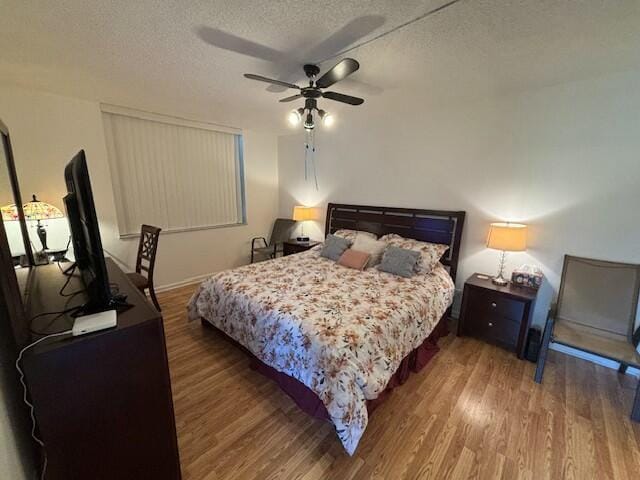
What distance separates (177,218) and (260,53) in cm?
273

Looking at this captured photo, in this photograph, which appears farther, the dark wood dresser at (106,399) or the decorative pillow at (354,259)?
the decorative pillow at (354,259)

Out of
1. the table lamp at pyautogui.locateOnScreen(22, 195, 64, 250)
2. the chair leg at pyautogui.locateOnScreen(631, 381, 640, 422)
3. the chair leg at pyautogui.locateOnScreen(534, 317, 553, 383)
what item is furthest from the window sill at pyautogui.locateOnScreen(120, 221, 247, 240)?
the chair leg at pyautogui.locateOnScreen(631, 381, 640, 422)

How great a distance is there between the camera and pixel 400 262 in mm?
2697

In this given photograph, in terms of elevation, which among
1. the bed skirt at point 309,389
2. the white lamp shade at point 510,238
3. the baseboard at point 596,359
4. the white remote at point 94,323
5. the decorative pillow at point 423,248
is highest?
the white lamp shade at point 510,238

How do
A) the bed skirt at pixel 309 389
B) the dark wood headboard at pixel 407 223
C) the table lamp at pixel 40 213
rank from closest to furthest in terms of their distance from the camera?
1. the bed skirt at pixel 309 389
2. the table lamp at pixel 40 213
3. the dark wood headboard at pixel 407 223

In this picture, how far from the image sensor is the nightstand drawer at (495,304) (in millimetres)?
2361

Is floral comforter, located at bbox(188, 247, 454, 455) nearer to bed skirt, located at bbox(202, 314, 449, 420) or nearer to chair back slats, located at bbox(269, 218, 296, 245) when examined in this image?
bed skirt, located at bbox(202, 314, 449, 420)

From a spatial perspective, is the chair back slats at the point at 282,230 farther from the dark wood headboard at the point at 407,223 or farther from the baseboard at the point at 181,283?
the baseboard at the point at 181,283

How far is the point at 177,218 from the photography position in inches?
149

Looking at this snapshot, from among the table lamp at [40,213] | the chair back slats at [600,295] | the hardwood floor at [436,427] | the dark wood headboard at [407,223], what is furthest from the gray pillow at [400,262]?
the table lamp at [40,213]

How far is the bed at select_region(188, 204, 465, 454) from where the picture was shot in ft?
4.98

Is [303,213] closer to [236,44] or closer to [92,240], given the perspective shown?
[236,44]

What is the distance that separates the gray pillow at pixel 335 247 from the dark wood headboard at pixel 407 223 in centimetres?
50

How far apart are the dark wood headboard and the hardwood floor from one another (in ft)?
4.04
